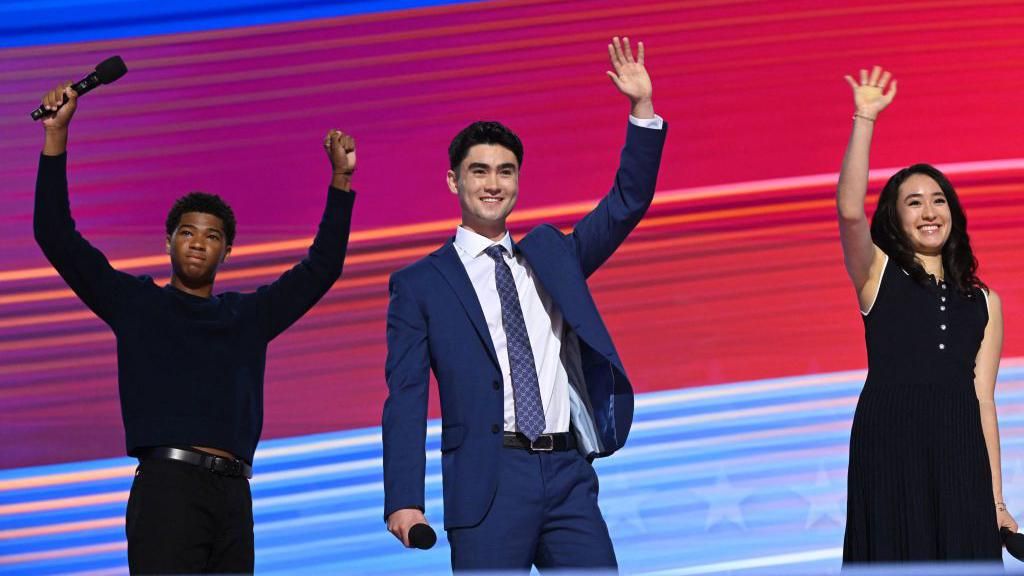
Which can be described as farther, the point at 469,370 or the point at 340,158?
the point at 340,158

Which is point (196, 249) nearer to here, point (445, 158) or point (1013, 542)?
point (445, 158)

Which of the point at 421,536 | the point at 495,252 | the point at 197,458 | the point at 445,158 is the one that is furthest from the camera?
→ the point at 445,158

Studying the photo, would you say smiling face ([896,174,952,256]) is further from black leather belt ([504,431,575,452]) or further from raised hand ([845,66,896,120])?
black leather belt ([504,431,575,452])

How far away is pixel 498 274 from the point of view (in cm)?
265

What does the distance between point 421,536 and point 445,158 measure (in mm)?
1683

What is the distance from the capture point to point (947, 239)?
275 centimetres

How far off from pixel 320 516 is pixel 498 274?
1296 mm

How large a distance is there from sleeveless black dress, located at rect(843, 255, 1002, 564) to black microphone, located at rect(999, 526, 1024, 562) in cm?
2

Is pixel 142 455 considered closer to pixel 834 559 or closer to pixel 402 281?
pixel 402 281

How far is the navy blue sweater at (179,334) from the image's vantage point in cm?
281

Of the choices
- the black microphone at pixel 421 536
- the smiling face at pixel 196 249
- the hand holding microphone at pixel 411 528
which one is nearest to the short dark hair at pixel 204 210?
the smiling face at pixel 196 249

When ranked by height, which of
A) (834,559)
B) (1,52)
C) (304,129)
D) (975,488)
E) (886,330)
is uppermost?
(1,52)

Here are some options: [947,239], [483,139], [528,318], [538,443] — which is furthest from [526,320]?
[947,239]

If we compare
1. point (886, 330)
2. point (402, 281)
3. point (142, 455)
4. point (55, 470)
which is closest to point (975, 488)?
point (886, 330)
